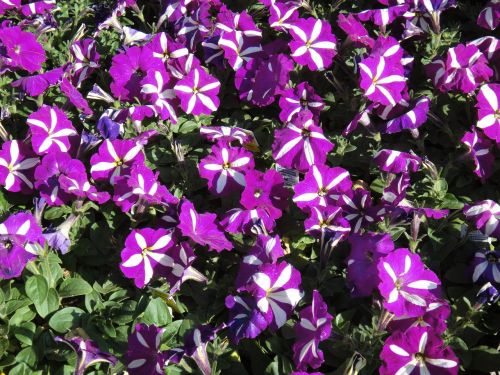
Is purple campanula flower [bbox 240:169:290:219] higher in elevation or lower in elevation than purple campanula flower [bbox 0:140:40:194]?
higher

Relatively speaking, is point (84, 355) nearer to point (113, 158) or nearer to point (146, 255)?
point (146, 255)

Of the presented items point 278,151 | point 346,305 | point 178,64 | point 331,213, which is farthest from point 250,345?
point 178,64

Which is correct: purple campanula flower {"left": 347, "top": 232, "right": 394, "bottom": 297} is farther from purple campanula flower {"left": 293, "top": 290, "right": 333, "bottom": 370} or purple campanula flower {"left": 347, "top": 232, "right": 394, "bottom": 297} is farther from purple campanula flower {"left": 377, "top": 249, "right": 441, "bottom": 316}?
purple campanula flower {"left": 293, "top": 290, "right": 333, "bottom": 370}

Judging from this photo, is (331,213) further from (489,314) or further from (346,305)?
(489,314)

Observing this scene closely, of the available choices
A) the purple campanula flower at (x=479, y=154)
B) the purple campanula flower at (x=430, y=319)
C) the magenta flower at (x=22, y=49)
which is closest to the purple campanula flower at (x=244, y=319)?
the purple campanula flower at (x=430, y=319)

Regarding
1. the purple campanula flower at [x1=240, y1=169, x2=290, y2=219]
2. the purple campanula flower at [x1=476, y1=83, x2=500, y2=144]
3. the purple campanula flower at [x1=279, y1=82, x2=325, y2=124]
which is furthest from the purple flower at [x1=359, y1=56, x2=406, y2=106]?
the purple campanula flower at [x1=240, y1=169, x2=290, y2=219]

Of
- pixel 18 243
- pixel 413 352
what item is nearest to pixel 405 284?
pixel 413 352
